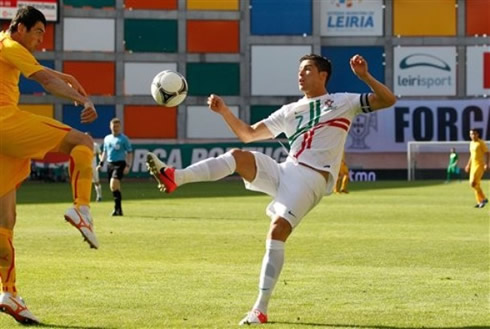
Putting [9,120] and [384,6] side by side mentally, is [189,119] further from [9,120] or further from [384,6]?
[9,120]

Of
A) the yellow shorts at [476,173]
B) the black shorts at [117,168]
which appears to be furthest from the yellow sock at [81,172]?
the yellow shorts at [476,173]

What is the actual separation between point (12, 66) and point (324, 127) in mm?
2823

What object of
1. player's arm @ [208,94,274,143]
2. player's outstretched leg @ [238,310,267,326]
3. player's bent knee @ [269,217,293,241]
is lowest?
player's outstretched leg @ [238,310,267,326]

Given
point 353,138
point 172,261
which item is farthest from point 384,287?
point 353,138

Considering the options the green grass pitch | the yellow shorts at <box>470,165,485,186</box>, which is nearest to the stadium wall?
the yellow shorts at <box>470,165,485,186</box>

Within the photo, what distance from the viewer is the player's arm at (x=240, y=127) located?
36.9 ft

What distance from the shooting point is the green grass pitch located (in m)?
11.1

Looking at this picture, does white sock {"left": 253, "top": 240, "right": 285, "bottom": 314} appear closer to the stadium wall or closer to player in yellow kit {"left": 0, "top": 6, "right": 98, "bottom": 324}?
player in yellow kit {"left": 0, "top": 6, "right": 98, "bottom": 324}

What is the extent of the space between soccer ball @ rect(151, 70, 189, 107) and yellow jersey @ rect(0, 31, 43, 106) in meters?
2.38

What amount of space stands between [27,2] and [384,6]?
20.0 m

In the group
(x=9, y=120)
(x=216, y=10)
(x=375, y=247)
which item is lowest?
(x=375, y=247)

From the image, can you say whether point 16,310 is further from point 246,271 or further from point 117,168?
point 117,168

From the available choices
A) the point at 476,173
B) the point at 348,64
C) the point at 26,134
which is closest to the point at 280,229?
the point at 26,134

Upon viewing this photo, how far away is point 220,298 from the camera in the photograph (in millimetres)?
12477
